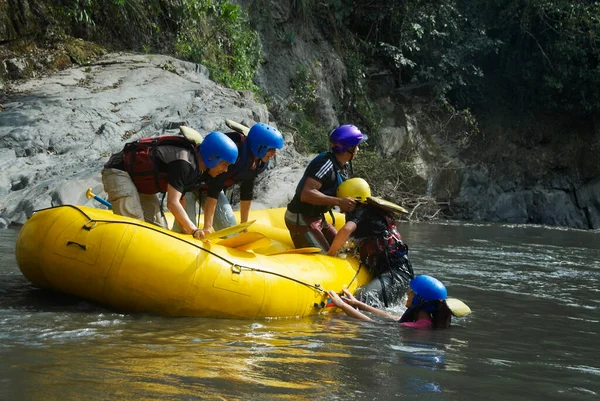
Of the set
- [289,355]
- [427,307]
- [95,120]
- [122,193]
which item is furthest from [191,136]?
[95,120]

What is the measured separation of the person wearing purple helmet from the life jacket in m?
1.28

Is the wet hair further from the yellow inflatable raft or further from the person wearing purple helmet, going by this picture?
the person wearing purple helmet

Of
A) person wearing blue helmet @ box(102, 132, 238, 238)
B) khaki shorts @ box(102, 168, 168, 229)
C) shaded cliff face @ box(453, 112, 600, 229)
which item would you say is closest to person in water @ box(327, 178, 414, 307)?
person wearing blue helmet @ box(102, 132, 238, 238)

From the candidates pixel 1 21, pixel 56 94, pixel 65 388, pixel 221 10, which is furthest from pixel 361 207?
pixel 221 10

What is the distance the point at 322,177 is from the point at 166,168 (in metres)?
1.47

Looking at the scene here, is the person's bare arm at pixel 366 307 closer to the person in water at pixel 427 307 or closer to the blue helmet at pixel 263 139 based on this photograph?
the person in water at pixel 427 307

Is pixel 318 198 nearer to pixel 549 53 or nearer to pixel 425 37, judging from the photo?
pixel 425 37

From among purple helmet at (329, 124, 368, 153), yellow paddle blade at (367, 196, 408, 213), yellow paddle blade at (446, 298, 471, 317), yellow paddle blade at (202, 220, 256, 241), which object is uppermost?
purple helmet at (329, 124, 368, 153)

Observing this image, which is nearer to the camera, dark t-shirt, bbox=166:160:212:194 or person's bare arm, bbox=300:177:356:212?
dark t-shirt, bbox=166:160:212:194

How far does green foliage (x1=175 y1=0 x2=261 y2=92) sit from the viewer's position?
47.4ft

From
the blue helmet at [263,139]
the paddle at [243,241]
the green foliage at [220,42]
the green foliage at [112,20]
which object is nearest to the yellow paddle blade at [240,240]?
the paddle at [243,241]

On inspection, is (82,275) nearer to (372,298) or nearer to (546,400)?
(372,298)

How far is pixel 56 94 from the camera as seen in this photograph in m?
11.3

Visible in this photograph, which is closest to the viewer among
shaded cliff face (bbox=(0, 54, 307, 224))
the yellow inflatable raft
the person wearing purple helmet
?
the yellow inflatable raft
